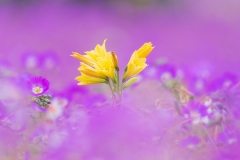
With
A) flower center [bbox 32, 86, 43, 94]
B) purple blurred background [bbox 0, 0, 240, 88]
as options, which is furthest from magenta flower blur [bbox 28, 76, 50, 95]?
purple blurred background [bbox 0, 0, 240, 88]

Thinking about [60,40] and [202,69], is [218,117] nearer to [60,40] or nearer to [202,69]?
[202,69]

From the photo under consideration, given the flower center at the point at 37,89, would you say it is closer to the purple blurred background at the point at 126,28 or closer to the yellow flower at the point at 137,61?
the yellow flower at the point at 137,61

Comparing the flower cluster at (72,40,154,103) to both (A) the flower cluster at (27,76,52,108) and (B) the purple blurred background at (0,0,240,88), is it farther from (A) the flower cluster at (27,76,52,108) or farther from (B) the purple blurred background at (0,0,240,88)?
(B) the purple blurred background at (0,0,240,88)

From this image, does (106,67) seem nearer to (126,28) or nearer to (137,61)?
(137,61)

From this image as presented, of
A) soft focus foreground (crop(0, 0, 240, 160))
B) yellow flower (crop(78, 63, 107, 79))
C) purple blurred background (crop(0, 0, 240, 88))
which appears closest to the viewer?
soft focus foreground (crop(0, 0, 240, 160))

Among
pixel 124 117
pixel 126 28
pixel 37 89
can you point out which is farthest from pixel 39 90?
pixel 126 28

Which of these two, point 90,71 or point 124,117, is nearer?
point 124,117
